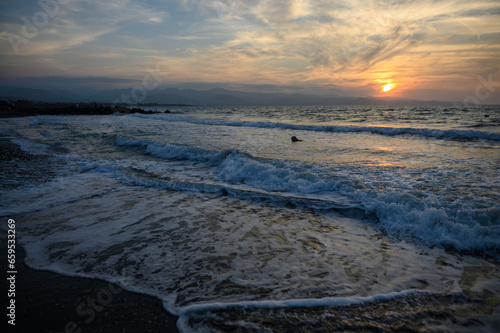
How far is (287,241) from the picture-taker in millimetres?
4746

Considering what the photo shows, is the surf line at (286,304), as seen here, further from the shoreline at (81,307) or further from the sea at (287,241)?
the shoreline at (81,307)

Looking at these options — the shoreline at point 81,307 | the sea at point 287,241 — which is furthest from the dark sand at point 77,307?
the sea at point 287,241

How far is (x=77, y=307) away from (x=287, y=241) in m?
3.32

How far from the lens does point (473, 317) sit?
2904 millimetres

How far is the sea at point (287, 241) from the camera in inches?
118

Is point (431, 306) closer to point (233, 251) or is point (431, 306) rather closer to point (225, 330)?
point (225, 330)

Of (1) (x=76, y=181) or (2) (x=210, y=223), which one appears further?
(1) (x=76, y=181)

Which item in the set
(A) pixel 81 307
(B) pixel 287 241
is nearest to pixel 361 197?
(B) pixel 287 241

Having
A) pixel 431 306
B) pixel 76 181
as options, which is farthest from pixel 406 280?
pixel 76 181

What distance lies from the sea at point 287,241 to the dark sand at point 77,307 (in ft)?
0.52

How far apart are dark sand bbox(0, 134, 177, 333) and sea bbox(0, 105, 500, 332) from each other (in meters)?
0.16

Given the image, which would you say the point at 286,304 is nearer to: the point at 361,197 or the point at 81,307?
the point at 81,307

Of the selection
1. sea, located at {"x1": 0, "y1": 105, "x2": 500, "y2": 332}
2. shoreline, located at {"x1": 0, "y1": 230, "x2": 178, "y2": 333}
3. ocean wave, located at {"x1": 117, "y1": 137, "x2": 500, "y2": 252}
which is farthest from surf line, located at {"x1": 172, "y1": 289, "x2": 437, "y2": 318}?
ocean wave, located at {"x1": 117, "y1": 137, "x2": 500, "y2": 252}

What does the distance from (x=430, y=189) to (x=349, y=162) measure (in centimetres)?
384
